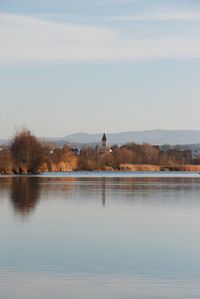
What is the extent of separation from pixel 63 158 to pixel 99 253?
5990 cm

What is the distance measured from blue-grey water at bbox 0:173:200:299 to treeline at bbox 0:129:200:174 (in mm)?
41377

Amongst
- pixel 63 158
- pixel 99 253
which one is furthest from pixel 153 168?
pixel 99 253

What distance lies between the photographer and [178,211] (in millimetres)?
19266

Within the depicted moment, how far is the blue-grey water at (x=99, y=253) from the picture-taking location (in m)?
8.47

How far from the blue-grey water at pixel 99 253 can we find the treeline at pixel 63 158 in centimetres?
4138

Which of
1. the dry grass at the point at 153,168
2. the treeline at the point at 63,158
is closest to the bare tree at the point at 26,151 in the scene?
the treeline at the point at 63,158

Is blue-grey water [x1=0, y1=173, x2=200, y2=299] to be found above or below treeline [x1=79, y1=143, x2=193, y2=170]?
below

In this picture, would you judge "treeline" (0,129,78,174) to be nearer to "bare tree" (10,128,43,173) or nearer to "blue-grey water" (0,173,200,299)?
"bare tree" (10,128,43,173)

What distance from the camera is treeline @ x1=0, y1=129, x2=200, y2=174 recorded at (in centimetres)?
6119

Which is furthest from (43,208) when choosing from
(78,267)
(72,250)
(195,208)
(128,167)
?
(128,167)

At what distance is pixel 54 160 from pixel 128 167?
13873 mm

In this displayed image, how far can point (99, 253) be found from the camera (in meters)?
11.1

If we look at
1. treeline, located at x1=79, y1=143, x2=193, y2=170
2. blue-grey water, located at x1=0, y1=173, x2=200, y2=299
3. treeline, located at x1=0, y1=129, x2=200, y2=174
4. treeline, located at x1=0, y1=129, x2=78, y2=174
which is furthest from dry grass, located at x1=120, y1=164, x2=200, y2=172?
blue-grey water, located at x1=0, y1=173, x2=200, y2=299

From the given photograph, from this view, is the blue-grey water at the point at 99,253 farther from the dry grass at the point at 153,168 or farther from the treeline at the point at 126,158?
the dry grass at the point at 153,168
